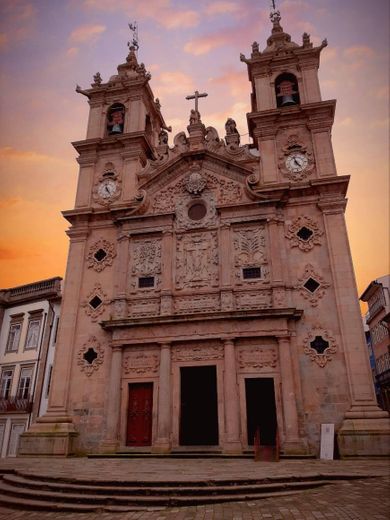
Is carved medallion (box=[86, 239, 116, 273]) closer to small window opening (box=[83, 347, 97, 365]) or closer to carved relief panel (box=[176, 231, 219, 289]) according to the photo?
carved relief panel (box=[176, 231, 219, 289])

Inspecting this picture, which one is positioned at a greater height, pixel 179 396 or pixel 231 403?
pixel 179 396

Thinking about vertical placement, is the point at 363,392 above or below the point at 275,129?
below

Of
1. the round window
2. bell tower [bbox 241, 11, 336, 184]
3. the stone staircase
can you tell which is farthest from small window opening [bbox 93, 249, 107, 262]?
the stone staircase

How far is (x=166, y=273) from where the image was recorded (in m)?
18.8

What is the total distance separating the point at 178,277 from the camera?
1877cm

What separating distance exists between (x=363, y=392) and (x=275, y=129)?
43.2ft

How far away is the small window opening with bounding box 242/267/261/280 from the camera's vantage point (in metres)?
18.0

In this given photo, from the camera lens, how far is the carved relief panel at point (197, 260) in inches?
727

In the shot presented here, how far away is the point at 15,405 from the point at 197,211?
16978 mm

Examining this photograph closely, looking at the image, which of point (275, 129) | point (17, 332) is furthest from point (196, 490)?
point (17, 332)

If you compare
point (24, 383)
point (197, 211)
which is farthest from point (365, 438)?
point (24, 383)

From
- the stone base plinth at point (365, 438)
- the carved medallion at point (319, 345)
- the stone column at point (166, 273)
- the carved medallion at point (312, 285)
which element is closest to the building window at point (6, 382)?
the stone column at point (166, 273)

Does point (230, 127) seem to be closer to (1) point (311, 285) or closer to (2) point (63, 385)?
(1) point (311, 285)

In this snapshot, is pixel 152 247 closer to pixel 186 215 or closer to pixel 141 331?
pixel 186 215
